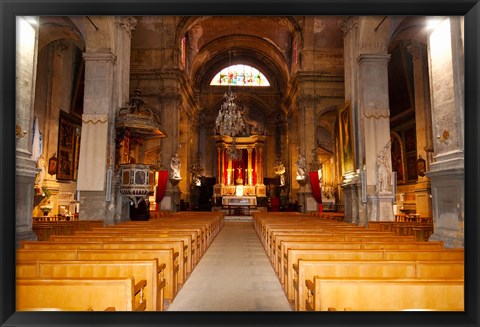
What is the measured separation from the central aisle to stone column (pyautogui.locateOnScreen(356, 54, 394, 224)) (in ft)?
10.7

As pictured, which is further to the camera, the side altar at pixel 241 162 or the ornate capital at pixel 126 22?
the side altar at pixel 241 162

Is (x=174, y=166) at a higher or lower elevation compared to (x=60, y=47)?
lower

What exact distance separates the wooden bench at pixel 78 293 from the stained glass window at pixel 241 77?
87.8ft

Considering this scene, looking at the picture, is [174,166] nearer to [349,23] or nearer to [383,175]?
[349,23]

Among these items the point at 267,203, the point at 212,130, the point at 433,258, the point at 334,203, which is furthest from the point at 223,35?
the point at 433,258

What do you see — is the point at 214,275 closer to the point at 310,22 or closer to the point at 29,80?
the point at 29,80

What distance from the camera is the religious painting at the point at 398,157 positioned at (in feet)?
54.7

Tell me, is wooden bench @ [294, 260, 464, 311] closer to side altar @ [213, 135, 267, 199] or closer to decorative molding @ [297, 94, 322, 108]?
decorative molding @ [297, 94, 322, 108]

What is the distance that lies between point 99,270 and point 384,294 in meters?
2.32

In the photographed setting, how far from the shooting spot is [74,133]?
1570cm

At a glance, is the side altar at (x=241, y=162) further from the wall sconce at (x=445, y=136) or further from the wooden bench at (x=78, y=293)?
the wooden bench at (x=78, y=293)
